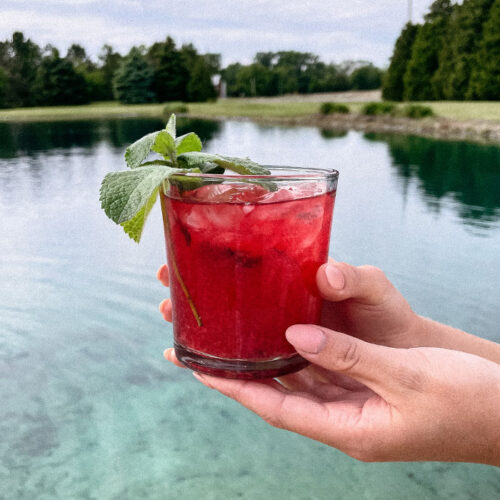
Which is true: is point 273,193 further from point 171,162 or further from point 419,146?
point 419,146

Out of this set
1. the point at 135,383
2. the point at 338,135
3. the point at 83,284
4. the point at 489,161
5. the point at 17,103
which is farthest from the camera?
the point at 17,103

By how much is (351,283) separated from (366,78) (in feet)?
157

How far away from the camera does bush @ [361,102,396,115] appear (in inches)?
1003

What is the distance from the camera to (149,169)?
4.03 feet

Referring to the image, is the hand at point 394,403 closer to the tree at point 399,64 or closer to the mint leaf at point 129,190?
the mint leaf at point 129,190

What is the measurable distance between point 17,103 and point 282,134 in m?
28.9

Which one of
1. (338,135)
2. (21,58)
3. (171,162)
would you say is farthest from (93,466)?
(21,58)

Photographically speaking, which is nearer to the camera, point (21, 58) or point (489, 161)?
point (489, 161)

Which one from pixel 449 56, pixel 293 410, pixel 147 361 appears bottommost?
pixel 147 361

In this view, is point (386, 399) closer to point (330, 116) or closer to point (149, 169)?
point (149, 169)

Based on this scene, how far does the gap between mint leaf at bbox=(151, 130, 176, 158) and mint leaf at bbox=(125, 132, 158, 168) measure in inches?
0.5

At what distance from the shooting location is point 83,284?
6.13 meters

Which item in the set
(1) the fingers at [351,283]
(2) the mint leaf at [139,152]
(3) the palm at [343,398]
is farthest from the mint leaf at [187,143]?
(3) the palm at [343,398]

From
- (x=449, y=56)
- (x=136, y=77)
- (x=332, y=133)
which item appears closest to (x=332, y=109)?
(x=332, y=133)
